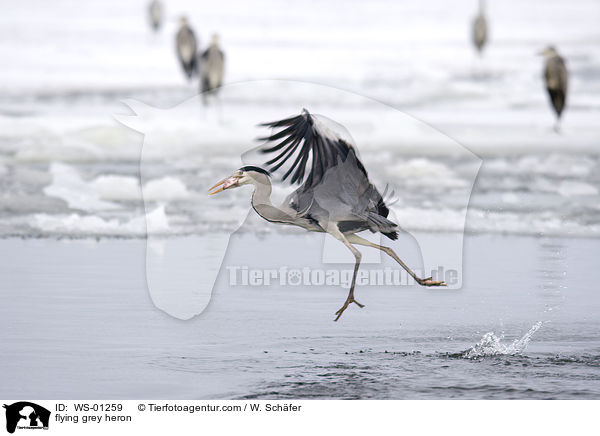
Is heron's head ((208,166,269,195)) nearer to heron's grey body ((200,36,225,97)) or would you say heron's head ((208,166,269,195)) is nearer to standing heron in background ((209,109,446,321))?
standing heron in background ((209,109,446,321))

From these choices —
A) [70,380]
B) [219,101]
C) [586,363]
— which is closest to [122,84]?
[219,101]

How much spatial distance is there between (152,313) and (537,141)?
16.6 ft

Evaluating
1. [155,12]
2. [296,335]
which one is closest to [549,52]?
[155,12]

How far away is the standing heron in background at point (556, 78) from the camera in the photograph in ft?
31.9

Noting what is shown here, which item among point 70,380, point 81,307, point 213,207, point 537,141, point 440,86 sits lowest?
point 70,380

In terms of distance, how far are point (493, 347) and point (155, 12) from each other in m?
6.42

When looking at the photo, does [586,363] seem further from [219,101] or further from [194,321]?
[219,101]

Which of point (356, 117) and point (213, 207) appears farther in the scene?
point (356, 117)

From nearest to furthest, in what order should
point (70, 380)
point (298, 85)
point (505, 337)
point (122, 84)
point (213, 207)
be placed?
1. point (70, 380)
2. point (505, 337)
3. point (213, 207)
4. point (298, 85)
5. point (122, 84)

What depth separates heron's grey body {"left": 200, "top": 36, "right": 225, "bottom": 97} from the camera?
9742mm

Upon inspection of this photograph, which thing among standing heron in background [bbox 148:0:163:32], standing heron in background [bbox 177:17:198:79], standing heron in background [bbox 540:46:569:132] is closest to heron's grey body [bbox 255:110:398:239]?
standing heron in background [bbox 540:46:569:132]

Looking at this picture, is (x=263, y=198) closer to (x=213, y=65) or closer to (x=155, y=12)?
(x=213, y=65)

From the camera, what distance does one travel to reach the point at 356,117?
969cm

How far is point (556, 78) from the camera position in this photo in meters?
9.85
